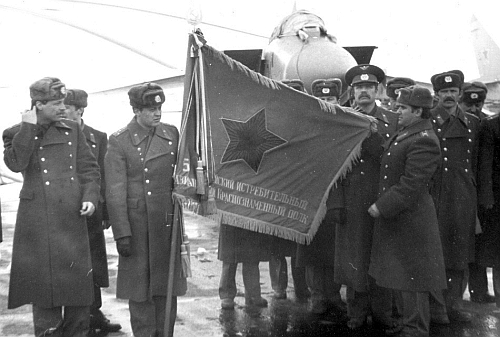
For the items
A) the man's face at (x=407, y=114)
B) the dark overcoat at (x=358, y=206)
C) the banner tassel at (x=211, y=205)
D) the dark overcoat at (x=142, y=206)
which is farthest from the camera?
the dark overcoat at (x=358, y=206)

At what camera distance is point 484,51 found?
1881 cm

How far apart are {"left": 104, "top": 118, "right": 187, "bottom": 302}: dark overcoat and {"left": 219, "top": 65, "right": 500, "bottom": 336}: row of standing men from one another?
118 cm

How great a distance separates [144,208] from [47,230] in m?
0.67

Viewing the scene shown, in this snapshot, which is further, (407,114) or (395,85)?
(395,85)

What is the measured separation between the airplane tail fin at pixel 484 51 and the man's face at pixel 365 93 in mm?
13557

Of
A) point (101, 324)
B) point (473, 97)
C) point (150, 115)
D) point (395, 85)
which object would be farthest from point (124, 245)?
point (473, 97)

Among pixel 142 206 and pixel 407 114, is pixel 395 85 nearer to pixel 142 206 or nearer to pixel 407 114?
pixel 407 114

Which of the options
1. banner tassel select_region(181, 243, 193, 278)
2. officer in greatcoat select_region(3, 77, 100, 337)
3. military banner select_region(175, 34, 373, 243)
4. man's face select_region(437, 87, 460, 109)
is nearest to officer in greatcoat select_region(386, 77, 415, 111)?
man's face select_region(437, 87, 460, 109)

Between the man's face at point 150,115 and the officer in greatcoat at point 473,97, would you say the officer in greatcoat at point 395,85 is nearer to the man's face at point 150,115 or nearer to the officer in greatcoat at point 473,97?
the officer in greatcoat at point 473,97

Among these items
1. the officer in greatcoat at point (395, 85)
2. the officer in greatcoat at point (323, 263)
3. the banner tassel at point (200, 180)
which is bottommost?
the officer in greatcoat at point (323, 263)

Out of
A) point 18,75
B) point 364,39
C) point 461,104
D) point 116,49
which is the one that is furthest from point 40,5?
point 461,104

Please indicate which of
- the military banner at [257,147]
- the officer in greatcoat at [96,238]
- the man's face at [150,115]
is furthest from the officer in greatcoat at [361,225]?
the officer in greatcoat at [96,238]

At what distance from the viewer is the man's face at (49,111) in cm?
442

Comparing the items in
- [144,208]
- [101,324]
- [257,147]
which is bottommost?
[101,324]
